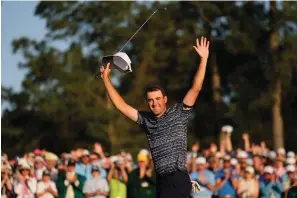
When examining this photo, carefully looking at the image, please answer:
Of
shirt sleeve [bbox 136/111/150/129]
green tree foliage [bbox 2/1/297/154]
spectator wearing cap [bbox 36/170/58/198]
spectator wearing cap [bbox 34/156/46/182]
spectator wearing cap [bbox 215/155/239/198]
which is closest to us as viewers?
shirt sleeve [bbox 136/111/150/129]

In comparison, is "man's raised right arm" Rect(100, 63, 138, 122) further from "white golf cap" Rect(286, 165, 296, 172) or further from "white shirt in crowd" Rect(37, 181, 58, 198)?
"white golf cap" Rect(286, 165, 296, 172)

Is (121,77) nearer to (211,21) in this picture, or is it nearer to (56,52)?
(56,52)

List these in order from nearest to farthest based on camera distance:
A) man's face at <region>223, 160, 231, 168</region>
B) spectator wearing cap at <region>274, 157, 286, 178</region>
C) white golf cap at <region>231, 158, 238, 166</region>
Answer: spectator wearing cap at <region>274, 157, 286, 178</region> < man's face at <region>223, 160, 231, 168</region> < white golf cap at <region>231, 158, 238, 166</region>

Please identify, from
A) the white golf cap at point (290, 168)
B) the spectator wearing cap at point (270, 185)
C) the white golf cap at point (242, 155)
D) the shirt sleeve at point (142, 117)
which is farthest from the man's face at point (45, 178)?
the shirt sleeve at point (142, 117)

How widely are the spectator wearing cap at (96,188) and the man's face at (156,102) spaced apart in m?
A: 9.85

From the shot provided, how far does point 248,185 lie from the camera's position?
61.3ft

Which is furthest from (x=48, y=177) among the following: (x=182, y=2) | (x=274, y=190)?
(x=182, y=2)

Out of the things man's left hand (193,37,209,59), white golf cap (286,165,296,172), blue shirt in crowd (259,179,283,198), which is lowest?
man's left hand (193,37,209,59)

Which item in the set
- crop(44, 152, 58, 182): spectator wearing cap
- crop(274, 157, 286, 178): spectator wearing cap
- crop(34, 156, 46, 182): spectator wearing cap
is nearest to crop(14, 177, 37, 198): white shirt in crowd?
crop(34, 156, 46, 182): spectator wearing cap

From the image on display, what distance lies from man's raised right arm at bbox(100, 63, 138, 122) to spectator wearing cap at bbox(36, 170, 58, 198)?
9446 millimetres

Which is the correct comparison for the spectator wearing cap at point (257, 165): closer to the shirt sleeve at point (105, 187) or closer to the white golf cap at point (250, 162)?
the white golf cap at point (250, 162)

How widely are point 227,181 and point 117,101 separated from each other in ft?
35.3

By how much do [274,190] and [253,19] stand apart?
1978 cm

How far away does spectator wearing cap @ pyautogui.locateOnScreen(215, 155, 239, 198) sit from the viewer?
18.9m
